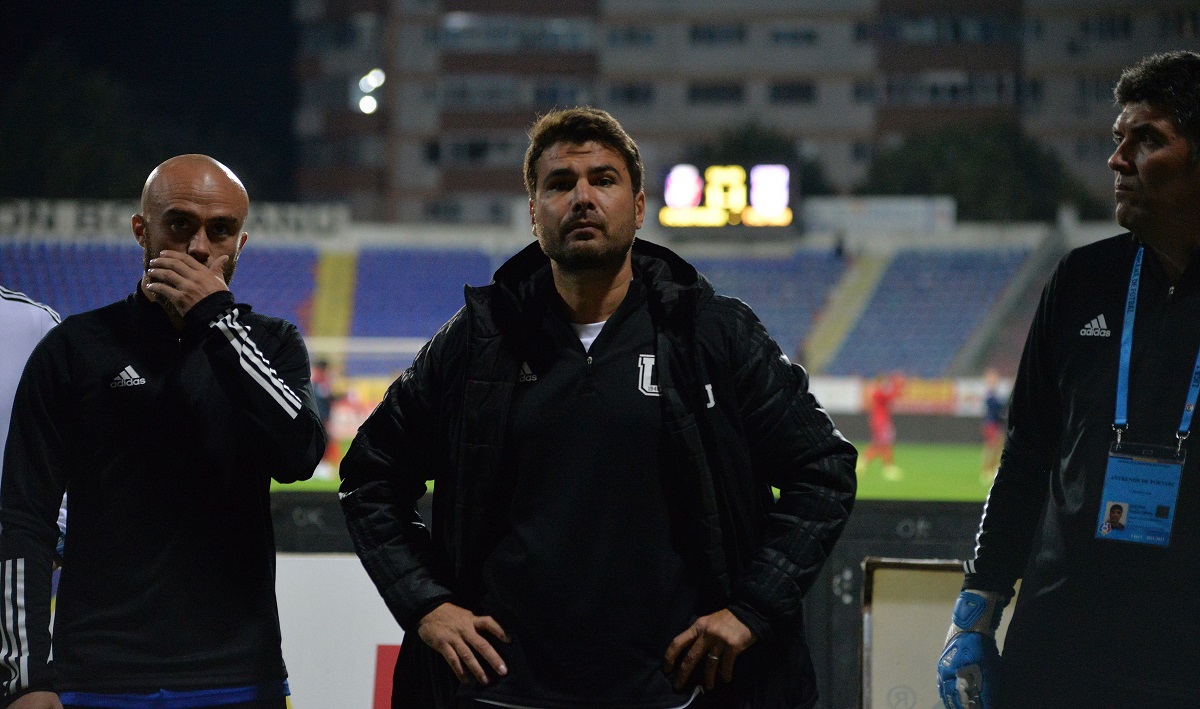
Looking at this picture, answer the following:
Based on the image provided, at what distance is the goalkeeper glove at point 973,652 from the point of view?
2.43 m

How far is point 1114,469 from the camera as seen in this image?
218 cm

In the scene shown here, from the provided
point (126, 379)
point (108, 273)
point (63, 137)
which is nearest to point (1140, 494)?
point (126, 379)

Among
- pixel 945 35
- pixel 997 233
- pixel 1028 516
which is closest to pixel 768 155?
pixel 945 35

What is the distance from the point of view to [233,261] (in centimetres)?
249

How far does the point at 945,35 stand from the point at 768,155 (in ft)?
35.3

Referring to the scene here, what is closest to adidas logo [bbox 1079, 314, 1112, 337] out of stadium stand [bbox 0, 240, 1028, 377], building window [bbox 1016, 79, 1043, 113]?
stadium stand [bbox 0, 240, 1028, 377]

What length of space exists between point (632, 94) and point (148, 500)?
50.1 meters

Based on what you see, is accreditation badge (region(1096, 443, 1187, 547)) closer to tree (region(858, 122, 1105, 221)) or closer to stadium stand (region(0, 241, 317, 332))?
stadium stand (region(0, 241, 317, 332))

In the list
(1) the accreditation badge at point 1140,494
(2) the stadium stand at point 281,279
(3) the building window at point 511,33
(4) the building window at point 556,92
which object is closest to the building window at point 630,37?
(3) the building window at point 511,33

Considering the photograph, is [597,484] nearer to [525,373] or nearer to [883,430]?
[525,373]

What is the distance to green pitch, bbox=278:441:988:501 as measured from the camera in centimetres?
1664

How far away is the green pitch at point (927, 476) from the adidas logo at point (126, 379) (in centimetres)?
1143

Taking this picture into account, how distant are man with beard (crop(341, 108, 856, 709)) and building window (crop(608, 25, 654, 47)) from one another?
49.4 metres

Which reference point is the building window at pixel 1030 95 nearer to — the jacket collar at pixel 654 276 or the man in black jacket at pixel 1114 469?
the man in black jacket at pixel 1114 469
